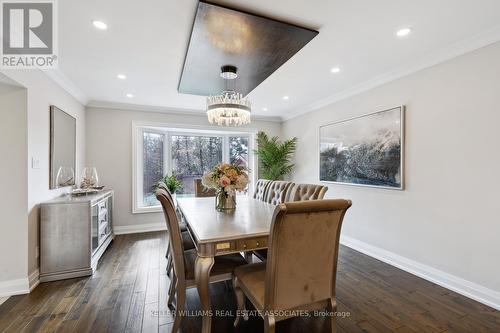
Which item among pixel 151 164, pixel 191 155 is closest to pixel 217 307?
pixel 151 164

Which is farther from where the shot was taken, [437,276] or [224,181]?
[437,276]

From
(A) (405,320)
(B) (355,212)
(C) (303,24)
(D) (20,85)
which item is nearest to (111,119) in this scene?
(D) (20,85)

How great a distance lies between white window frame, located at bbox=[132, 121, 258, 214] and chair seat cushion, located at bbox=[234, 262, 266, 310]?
3195mm

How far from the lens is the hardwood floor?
1729mm

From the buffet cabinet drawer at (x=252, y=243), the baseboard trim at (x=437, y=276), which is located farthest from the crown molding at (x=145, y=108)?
the baseboard trim at (x=437, y=276)

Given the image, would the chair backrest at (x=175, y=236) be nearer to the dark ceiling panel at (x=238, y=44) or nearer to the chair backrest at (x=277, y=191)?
the dark ceiling panel at (x=238, y=44)

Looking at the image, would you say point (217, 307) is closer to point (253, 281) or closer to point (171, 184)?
point (253, 281)

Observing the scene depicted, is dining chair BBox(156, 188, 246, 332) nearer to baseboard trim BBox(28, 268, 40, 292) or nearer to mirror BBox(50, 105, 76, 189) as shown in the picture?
baseboard trim BBox(28, 268, 40, 292)

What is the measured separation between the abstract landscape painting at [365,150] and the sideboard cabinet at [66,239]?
11.5 ft

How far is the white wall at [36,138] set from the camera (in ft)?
7.32

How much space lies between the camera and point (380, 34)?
202 centimetres

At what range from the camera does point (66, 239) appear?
2465mm

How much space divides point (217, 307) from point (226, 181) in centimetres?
112

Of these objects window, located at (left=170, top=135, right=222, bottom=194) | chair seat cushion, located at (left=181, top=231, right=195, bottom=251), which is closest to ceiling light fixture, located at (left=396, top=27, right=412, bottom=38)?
chair seat cushion, located at (left=181, top=231, right=195, bottom=251)
